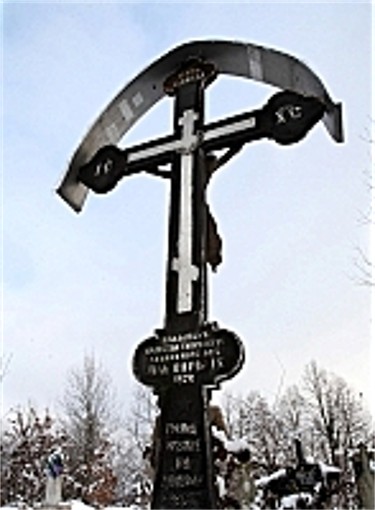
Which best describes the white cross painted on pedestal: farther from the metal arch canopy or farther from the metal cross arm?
the metal arch canopy

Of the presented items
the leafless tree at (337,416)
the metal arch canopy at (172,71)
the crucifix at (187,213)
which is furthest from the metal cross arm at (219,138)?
the leafless tree at (337,416)

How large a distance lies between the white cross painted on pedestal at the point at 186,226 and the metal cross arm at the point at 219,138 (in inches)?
2.3

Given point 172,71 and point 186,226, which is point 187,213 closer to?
point 186,226

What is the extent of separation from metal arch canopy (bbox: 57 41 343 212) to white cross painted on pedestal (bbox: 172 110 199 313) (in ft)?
1.84

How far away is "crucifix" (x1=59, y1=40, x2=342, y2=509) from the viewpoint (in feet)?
15.9

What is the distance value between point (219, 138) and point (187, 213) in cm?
75

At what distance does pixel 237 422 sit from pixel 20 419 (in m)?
8.76

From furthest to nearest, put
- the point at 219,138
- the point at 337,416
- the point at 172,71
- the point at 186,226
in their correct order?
the point at 337,416 → the point at 172,71 → the point at 219,138 → the point at 186,226

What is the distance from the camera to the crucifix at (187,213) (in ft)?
15.9

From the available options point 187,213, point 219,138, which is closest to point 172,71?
point 219,138

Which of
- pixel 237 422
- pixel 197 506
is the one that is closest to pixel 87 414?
pixel 237 422

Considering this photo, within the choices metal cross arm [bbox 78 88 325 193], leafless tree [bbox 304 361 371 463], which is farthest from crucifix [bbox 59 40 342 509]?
leafless tree [bbox 304 361 371 463]

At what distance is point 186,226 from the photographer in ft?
18.6

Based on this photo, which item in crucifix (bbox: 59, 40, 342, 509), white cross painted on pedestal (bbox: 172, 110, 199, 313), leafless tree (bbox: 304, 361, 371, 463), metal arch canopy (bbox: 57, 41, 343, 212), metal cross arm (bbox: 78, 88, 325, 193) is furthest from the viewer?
leafless tree (bbox: 304, 361, 371, 463)
